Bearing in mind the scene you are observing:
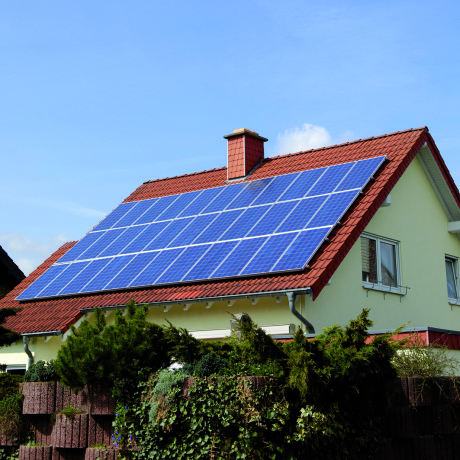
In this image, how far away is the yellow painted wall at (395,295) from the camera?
1365 centimetres

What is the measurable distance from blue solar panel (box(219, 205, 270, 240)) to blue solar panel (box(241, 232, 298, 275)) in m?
0.98

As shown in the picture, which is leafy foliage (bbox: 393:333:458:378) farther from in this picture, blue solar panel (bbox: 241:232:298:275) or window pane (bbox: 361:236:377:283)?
window pane (bbox: 361:236:377:283)

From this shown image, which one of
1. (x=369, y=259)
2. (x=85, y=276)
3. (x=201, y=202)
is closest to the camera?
(x=369, y=259)

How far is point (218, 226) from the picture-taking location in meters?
16.1

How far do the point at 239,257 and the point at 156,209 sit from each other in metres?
5.39

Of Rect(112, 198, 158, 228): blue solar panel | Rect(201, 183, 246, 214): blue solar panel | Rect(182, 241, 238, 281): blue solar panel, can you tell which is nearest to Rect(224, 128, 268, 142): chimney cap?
Rect(201, 183, 246, 214): blue solar panel

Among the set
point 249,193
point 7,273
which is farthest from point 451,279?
point 7,273

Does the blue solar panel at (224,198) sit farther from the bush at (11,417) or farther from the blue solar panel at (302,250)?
the bush at (11,417)

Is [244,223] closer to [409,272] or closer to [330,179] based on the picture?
[330,179]

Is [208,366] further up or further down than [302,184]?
further down

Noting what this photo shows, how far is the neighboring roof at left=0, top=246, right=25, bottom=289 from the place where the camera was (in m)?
24.1

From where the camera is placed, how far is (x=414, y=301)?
653 inches

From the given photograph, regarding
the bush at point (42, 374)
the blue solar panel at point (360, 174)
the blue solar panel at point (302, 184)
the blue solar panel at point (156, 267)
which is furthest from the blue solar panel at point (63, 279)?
the blue solar panel at point (360, 174)

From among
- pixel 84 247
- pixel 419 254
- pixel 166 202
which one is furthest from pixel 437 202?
pixel 84 247
